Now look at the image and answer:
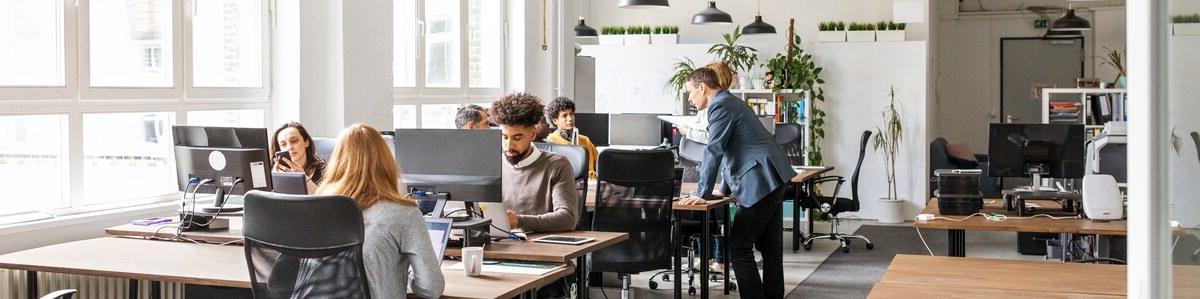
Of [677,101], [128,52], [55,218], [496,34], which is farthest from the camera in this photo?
[677,101]

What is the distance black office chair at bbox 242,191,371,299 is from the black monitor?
7.22 m

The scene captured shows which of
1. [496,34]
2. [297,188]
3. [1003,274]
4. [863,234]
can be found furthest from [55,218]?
[863,234]

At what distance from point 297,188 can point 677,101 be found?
7.91m

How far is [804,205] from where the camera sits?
9828 mm

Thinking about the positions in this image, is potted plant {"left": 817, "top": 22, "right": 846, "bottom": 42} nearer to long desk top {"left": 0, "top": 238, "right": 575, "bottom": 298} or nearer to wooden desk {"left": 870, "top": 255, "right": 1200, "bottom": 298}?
wooden desk {"left": 870, "top": 255, "right": 1200, "bottom": 298}

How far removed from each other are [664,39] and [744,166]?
6.28 meters

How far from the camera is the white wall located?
1196 cm

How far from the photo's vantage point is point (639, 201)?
6.43 meters

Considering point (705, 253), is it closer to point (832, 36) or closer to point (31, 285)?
point (31, 285)

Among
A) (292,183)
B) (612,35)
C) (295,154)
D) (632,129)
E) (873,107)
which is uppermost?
(612,35)

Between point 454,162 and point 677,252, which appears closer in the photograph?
point 454,162

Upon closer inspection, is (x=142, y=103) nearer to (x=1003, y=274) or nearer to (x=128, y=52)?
(x=128, y=52)

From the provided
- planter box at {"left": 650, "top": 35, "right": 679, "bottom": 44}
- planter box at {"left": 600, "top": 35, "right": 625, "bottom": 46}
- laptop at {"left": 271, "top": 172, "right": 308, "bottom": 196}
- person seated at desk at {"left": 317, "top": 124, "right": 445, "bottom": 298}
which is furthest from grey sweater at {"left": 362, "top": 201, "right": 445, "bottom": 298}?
planter box at {"left": 600, "top": 35, "right": 625, "bottom": 46}

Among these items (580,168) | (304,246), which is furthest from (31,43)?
(304,246)
